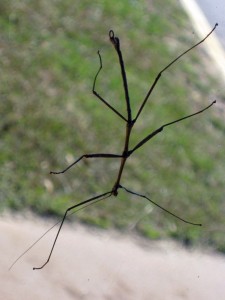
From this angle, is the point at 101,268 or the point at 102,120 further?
the point at 102,120

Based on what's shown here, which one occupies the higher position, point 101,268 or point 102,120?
point 102,120

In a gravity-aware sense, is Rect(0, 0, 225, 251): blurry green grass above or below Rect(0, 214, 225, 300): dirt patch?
above

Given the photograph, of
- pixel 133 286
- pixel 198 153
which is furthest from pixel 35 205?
pixel 198 153

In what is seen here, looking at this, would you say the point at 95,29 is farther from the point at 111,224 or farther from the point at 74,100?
the point at 111,224

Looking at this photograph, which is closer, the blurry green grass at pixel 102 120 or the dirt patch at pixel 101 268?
the dirt patch at pixel 101 268

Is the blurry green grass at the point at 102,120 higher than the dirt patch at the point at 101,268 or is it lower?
higher
